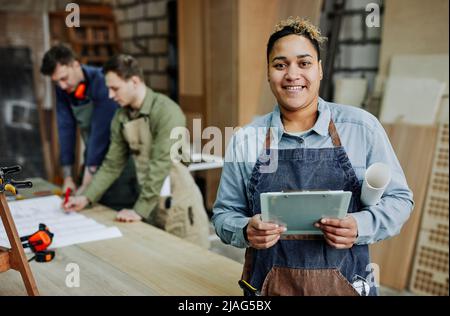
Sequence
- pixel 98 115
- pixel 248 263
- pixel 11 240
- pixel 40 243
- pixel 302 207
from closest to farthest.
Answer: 1. pixel 302 207
2. pixel 248 263
3. pixel 11 240
4. pixel 40 243
5. pixel 98 115

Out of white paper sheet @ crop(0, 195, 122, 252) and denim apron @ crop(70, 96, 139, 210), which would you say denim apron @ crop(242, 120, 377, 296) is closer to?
white paper sheet @ crop(0, 195, 122, 252)

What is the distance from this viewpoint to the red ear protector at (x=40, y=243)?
67.5 inches

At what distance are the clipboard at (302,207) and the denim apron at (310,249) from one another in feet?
0.20

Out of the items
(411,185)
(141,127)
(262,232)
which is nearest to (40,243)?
(141,127)

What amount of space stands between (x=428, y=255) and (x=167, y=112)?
2047 mm

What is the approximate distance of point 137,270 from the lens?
1.67m

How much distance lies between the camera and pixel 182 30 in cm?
477

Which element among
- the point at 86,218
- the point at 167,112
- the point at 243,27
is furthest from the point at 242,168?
the point at 243,27

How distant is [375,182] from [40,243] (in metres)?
1.30

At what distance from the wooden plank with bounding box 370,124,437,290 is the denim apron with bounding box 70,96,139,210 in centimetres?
161

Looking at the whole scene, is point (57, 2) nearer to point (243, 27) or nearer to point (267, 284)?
point (243, 27)

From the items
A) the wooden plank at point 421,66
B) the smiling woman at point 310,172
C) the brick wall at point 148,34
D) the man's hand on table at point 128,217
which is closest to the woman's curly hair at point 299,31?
the smiling woman at point 310,172

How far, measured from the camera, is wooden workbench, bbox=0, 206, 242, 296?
1506 mm

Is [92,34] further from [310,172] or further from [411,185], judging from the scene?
[310,172]
